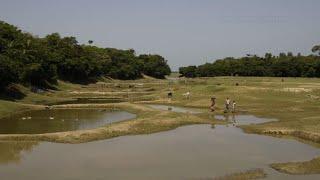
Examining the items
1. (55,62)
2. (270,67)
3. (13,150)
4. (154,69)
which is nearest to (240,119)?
(13,150)

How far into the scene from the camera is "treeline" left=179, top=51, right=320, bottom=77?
157625 millimetres

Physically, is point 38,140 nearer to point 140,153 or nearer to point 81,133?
point 81,133

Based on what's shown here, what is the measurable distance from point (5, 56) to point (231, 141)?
4452 cm

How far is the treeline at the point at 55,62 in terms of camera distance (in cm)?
7556

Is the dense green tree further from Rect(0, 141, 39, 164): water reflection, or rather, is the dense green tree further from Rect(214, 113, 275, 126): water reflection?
Result: Rect(0, 141, 39, 164): water reflection

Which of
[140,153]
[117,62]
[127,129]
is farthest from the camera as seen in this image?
[117,62]

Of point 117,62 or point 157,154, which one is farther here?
point 117,62

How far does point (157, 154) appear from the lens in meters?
33.0

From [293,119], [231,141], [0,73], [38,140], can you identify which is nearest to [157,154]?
[231,141]

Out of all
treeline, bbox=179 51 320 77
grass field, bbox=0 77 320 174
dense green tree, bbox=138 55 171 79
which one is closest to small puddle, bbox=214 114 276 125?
grass field, bbox=0 77 320 174

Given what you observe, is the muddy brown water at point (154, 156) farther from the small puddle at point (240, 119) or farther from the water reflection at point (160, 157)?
the small puddle at point (240, 119)

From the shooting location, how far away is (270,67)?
169875 mm

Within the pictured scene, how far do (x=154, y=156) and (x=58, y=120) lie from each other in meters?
21.7

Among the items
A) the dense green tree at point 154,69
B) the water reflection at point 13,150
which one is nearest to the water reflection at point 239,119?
the water reflection at point 13,150
